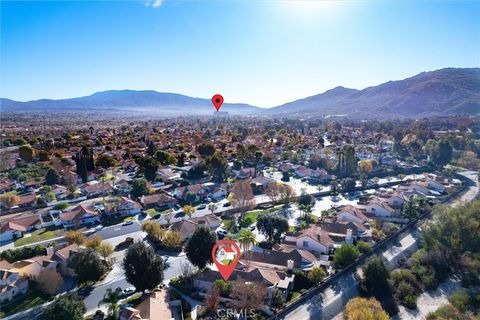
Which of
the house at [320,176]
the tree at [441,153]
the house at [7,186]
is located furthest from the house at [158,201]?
the tree at [441,153]

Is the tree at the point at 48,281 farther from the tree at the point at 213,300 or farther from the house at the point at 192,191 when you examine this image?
the house at the point at 192,191

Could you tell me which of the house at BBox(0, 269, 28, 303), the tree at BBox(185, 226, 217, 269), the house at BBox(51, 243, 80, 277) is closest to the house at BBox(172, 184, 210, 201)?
the house at BBox(51, 243, 80, 277)

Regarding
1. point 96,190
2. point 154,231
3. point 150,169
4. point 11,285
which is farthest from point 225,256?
point 150,169

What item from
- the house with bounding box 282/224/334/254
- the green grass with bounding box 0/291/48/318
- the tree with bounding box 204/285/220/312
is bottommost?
the green grass with bounding box 0/291/48/318

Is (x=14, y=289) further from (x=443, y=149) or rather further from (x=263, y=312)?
(x=443, y=149)

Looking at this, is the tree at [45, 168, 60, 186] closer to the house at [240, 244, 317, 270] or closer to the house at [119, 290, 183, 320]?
the house at [119, 290, 183, 320]
